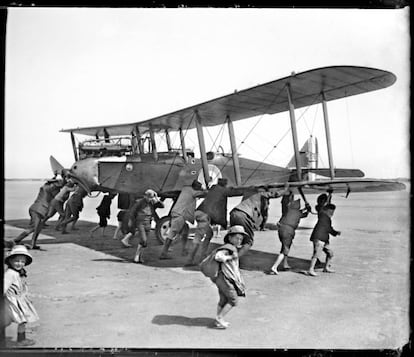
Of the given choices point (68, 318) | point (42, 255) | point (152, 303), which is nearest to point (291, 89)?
point (152, 303)

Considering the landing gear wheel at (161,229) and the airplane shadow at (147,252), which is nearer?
the airplane shadow at (147,252)

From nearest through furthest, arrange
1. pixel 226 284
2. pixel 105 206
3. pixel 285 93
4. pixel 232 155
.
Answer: pixel 226 284 → pixel 285 93 → pixel 232 155 → pixel 105 206

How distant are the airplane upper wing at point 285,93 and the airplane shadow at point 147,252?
9.29ft

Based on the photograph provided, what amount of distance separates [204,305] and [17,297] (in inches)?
80.4

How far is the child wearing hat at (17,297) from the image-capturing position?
13.0ft

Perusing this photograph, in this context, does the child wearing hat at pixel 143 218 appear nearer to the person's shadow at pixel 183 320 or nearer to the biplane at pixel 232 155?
the biplane at pixel 232 155

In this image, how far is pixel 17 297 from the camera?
13.3 feet

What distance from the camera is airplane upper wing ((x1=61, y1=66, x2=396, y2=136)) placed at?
19.3 ft

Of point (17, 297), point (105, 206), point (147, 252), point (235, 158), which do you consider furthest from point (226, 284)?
point (105, 206)

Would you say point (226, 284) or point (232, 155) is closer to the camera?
point (226, 284)

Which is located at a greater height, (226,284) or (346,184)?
(346,184)

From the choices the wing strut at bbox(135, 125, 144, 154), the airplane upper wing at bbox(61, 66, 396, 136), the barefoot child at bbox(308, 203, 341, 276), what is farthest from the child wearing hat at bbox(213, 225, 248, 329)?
the wing strut at bbox(135, 125, 144, 154)

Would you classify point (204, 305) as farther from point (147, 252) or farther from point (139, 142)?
point (139, 142)

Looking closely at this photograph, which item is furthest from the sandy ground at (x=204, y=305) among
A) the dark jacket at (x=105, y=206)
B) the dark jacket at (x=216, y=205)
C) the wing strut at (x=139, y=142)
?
the wing strut at (x=139, y=142)
